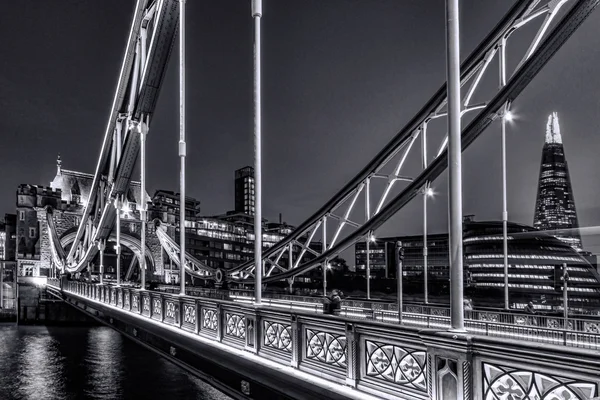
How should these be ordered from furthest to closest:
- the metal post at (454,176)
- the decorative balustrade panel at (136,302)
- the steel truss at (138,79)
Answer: the steel truss at (138,79) → the decorative balustrade panel at (136,302) → the metal post at (454,176)

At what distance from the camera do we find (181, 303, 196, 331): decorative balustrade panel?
41.0ft

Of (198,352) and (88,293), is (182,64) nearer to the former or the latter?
(198,352)

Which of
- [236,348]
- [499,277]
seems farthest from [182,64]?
[499,277]

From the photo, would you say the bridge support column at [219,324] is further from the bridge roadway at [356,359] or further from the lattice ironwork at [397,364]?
the lattice ironwork at [397,364]

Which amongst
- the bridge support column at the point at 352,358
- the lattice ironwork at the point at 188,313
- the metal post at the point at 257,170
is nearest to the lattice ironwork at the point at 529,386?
the bridge support column at the point at 352,358

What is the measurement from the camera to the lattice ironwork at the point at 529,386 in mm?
3623

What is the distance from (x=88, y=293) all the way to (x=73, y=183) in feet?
182

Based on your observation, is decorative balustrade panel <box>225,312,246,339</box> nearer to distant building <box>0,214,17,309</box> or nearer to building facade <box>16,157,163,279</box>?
building facade <box>16,157,163,279</box>

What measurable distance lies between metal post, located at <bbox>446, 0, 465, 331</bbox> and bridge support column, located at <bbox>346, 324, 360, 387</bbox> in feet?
5.22

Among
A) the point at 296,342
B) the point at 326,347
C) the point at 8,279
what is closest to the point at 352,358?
the point at 326,347

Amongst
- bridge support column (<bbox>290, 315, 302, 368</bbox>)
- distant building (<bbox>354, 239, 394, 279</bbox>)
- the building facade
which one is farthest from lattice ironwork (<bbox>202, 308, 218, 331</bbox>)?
the building facade

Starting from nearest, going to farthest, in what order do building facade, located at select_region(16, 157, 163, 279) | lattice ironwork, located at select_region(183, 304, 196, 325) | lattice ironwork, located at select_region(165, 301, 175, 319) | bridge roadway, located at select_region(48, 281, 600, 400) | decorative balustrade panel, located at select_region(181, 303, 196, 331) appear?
bridge roadway, located at select_region(48, 281, 600, 400) < decorative balustrade panel, located at select_region(181, 303, 196, 331) < lattice ironwork, located at select_region(183, 304, 196, 325) < lattice ironwork, located at select_region(165, 301, 175, 319) < building facade, located at select_region(16, 157, 163, 279)

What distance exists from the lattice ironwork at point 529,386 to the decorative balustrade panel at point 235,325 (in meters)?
5.51

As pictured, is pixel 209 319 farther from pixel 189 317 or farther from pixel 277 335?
pixel 277 335
